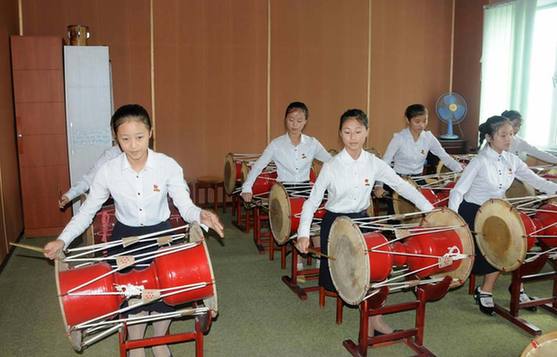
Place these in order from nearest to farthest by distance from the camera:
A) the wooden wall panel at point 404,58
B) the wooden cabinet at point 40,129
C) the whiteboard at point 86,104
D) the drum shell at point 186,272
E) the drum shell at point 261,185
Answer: the drum shell at point 186,272, the drum shell at point 261,185, the wooden cabinet at point 40,129, the whiteboard at point 86,104, the wooden wall panel at point 404,58

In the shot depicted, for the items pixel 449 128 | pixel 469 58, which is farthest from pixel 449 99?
pixel 469 58

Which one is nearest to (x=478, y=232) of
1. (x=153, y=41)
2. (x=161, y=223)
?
(x=161, y=223)

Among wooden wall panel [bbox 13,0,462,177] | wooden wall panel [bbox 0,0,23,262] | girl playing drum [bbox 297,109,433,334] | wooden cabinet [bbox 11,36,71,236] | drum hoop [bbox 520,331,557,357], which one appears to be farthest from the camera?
wooden wall panel [bbox 13,0,462,177]

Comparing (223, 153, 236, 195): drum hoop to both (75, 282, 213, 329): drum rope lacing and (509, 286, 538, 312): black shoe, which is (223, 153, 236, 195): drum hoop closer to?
(509, 286, 538, 312): black shoe

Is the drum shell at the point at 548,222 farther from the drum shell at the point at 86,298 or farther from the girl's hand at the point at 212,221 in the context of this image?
the drum shell at the point at 86,298

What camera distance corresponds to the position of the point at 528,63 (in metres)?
6.93

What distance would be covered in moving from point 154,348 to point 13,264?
9.18ft

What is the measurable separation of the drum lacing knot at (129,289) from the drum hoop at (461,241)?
177 cm

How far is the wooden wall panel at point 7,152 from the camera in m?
5.26

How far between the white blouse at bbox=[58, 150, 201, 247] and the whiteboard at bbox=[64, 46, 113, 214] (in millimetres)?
3552

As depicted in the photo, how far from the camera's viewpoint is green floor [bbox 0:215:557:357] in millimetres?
3377

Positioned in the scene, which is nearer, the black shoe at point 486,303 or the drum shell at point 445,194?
the black shoe at point 486,303

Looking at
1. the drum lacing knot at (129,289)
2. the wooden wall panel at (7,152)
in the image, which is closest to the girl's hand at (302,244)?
the drum lacing knot at (129,289)

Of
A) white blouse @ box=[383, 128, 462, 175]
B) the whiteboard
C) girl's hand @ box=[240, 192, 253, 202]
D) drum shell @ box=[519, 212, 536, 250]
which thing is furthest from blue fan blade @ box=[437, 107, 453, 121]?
the whiteboard
